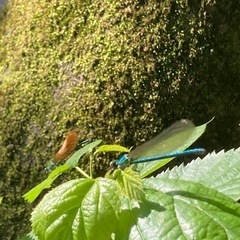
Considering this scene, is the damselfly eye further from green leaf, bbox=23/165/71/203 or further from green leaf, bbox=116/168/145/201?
green leaf, bbox=116/168/145/201

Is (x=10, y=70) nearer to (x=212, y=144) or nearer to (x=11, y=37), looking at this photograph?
(x=11, y=37)

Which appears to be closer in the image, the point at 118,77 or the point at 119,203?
the point at 119,203

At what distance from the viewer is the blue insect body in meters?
1.00

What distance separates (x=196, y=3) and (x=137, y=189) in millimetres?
1479

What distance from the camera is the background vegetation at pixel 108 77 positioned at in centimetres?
212

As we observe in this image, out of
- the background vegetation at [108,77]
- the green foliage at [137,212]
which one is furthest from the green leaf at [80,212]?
the background vegetation at [108,77]

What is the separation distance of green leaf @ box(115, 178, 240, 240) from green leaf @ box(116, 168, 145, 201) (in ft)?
0.06

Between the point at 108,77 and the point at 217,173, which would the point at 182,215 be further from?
the point at 108,77

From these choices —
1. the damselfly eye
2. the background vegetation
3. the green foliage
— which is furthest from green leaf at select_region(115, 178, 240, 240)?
the background vegetation

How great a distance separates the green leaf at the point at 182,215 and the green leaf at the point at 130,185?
0.02 m

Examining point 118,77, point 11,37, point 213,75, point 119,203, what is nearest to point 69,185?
point 119,203

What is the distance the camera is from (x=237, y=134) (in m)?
2.32

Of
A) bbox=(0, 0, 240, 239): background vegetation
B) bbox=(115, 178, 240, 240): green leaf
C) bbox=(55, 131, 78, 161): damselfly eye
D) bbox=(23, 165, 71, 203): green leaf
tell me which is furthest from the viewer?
bbox=(0, 0, 240, 239): background vegetation

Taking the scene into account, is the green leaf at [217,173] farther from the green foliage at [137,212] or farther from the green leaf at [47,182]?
the green leaf at [47,182]
